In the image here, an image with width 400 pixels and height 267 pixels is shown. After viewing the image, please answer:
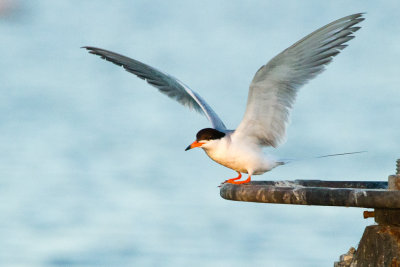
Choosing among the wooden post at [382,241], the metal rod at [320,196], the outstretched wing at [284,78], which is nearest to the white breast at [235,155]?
the outstretched wing at [284,78]

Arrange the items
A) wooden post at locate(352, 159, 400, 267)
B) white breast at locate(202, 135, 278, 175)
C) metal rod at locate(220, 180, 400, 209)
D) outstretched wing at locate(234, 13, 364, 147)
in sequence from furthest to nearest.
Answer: white breast at locate(202, 135, 278, 175) < outstretched wing at locate(234, 13, 364, 147) < wooden post at locate(352, 159, 400, 267) < metal rod at locate(220, 180, 400, 209)

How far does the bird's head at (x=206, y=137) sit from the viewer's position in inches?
329

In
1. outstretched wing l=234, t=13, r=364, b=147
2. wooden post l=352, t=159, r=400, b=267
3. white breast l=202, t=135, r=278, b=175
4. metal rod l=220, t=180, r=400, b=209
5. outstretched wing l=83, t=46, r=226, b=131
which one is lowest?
wooden post l=352, t=159, r=400, b=267

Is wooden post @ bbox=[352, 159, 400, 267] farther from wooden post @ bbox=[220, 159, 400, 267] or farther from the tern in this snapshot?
the tern

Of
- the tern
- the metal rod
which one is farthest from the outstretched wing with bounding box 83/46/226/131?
the metal rod

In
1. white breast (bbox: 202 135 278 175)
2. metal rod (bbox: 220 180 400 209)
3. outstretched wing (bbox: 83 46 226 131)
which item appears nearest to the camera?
metal rod (bbox: 220 180 400 209)

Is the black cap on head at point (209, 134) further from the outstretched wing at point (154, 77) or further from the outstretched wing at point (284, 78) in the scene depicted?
the outstretched wing at point (154, 77)

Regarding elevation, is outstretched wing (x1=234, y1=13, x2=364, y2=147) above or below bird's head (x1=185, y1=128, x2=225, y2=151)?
above

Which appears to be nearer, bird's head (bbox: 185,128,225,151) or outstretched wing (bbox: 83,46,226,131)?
bird's head (bbox: 185,128,225,151)

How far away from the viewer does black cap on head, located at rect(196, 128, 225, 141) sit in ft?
27.4

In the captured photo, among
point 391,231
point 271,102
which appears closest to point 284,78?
point 271,102

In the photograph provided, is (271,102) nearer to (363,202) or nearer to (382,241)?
(382,241)

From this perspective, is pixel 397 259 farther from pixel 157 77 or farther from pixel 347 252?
pixel 157 77

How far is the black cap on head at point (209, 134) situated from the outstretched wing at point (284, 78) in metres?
0.30
